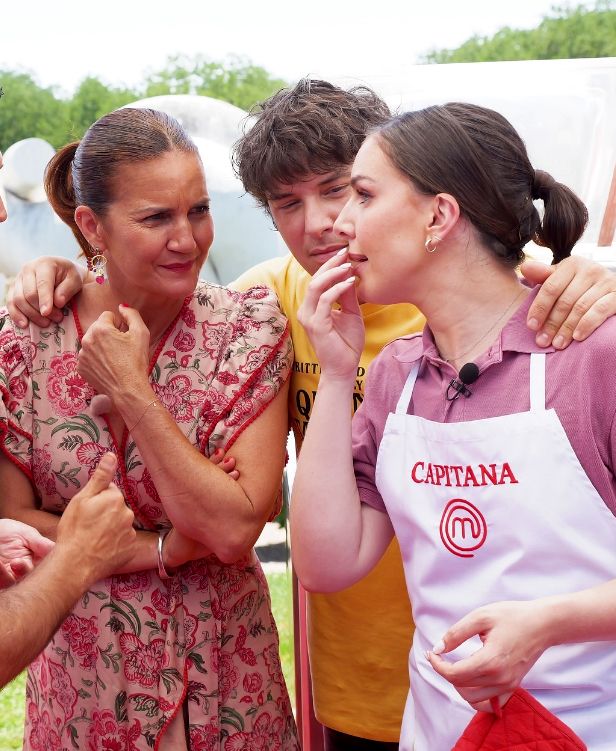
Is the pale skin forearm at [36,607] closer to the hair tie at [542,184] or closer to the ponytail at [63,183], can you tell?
the ponytail at [63,183]

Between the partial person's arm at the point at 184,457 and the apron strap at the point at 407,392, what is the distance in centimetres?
41

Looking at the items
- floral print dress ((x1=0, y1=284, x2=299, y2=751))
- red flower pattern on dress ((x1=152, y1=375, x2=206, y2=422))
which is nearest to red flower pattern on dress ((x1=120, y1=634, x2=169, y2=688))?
floral print dress ((x1=0, y1=284, x2=299, y2=751))

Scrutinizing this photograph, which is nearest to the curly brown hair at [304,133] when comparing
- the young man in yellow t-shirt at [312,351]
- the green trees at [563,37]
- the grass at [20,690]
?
the young man in yellow t-shirt at [312,351]

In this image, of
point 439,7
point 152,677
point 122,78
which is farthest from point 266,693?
point 439,7

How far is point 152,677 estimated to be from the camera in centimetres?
191

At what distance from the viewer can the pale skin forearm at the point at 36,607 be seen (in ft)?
4.71

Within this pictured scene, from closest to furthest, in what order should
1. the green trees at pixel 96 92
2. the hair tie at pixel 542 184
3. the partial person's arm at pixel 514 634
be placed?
1. the partial person's arm at pixel 514 634
2. the hair tie at pixel 542 184
3. the green trees at pixel 96 92

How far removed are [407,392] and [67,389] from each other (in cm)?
75

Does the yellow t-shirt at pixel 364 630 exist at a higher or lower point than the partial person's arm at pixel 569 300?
lower

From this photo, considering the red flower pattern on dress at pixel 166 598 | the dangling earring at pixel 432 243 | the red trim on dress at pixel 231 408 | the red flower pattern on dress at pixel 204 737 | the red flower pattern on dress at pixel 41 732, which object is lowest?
the red flower pattern on dress at pixel 41 732

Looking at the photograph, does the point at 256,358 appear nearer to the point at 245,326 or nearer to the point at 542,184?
the point at 245,326

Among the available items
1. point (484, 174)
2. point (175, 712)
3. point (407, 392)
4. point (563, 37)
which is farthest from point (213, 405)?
point (563, 37)

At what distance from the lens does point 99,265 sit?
213 centimetres

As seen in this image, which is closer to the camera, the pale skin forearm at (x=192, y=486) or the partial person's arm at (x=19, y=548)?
the partial person's arm at (x=19, y=548)
